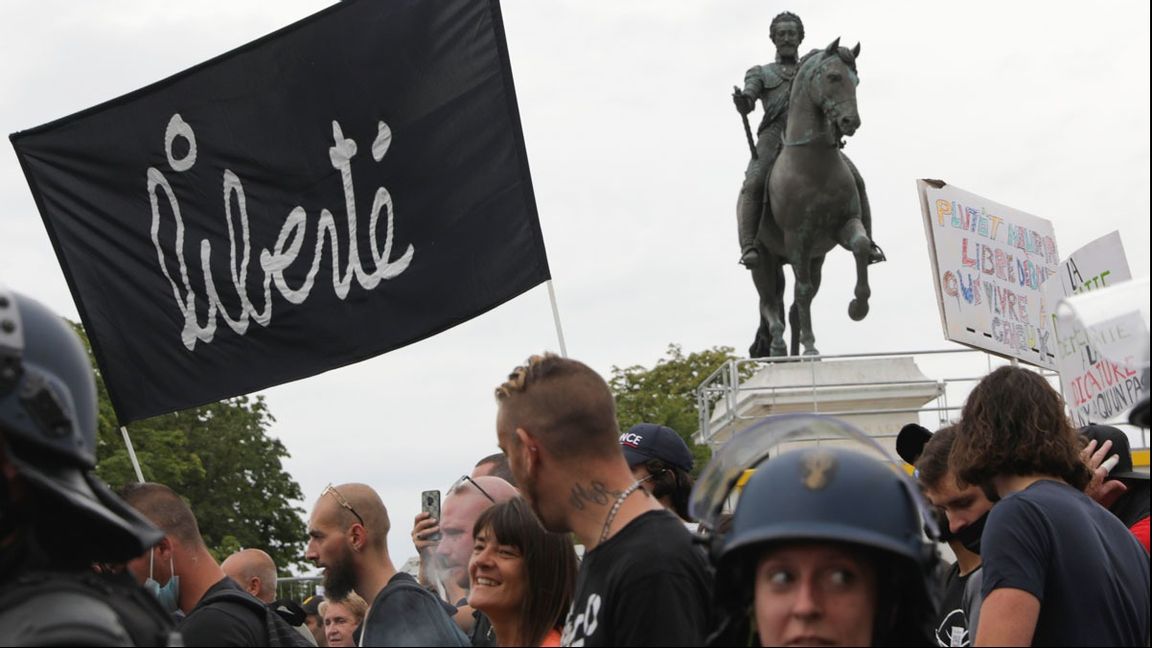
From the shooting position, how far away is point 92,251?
7477 millimetres

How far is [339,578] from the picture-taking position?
578 cm

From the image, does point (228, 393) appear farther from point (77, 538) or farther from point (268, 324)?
point (77, 538)

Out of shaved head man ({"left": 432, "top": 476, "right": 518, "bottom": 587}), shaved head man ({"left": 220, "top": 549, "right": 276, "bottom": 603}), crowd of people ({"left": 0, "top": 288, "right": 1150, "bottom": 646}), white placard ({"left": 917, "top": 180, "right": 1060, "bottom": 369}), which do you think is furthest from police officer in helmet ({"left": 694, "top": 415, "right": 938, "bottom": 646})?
white placard ({"left": 917, "top": 180, "right": 1060, "bottom": 369})

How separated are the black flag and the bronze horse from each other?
10917 mm

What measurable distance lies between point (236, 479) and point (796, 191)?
3303 cm

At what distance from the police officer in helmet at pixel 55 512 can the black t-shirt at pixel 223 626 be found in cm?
232

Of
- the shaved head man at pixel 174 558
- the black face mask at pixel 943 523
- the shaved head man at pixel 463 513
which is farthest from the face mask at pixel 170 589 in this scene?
the black face mask at pixel 943 523

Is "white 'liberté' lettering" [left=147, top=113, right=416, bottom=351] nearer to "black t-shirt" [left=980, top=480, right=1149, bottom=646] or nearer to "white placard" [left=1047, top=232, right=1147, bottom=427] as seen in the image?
"white placard" [left=1047, top=232, right=1147, bottom=427]

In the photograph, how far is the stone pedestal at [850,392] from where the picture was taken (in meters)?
18.6

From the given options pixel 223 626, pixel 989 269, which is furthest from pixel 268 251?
pixel 989 269

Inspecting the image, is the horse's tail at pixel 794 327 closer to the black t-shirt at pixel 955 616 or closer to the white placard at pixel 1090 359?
the white placard at pixel 1090 359

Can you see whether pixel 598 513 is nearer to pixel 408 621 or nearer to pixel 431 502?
pixel 408 621

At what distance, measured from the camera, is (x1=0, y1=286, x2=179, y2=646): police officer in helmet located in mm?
2396

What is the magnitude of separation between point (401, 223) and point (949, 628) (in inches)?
109
